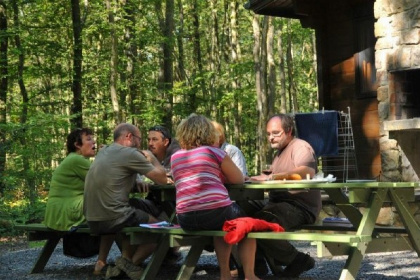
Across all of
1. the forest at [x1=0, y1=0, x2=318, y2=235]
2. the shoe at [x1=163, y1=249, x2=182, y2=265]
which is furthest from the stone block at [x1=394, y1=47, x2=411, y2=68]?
the forest at [x1=0, y1=0, x2=318, y2=235]

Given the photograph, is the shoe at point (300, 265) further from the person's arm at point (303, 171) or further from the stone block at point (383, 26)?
the stone block at point (383, 26)

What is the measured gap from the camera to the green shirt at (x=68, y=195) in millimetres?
7922

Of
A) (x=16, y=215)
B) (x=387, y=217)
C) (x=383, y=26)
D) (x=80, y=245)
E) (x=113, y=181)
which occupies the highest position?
(x=383, y=26)

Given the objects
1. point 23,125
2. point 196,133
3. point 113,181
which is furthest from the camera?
point 23,125

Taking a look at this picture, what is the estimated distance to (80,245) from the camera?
26.6ft

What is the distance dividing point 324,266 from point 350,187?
2798 mm

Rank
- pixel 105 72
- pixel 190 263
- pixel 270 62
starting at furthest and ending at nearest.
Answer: pixel 270 62, pixel 105 72, pixel 190 263

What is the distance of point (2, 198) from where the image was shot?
13.9m

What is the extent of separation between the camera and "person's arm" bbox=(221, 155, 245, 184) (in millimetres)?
6152

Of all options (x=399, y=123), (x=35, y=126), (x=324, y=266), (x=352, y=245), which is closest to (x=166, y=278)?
(x=324, y=266)

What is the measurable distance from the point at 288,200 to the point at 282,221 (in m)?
0.22

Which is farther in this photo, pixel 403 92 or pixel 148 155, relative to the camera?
pixel 403 92

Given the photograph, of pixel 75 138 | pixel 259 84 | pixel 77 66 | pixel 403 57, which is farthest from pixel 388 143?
pixel 259 84

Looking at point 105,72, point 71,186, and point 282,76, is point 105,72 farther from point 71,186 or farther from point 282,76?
point 71,186
